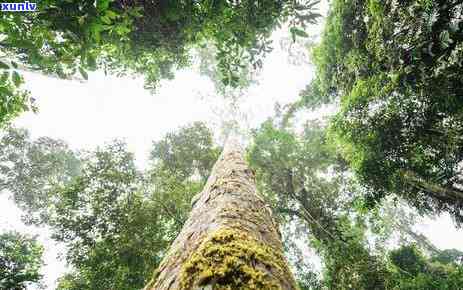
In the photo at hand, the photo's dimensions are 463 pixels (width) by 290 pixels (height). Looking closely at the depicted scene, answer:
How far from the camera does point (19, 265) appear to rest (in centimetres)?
905

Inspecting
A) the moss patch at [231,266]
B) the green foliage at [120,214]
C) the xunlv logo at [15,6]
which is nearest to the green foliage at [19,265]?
A: the green foliage at [120,214]

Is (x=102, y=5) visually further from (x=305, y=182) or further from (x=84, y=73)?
(x=305, y=182)

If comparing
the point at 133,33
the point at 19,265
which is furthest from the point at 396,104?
the point at 19,265

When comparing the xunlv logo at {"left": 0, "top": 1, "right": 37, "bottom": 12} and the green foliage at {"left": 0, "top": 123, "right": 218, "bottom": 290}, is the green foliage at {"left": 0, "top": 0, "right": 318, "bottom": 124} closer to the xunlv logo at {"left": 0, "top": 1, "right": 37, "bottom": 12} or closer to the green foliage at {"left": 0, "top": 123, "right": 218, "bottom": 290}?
the xunlv logo at {"left": 0, "top": 1, "right": 37, "bottom": 12}

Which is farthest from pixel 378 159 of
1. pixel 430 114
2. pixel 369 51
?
pixel 369 51

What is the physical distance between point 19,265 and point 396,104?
1234 cm

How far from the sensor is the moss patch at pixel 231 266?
121cm

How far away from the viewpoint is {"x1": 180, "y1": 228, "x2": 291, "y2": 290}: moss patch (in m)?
1.21

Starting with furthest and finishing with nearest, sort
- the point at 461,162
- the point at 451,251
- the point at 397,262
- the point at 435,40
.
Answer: the point at 451,251, the point at 397,262, the point at 461,162, the point at 435,40

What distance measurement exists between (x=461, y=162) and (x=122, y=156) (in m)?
11.4

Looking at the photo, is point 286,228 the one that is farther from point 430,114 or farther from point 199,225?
point 199,225

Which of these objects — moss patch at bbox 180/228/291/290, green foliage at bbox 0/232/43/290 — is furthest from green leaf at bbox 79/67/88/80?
green foliage at bbox 0/232/43/290

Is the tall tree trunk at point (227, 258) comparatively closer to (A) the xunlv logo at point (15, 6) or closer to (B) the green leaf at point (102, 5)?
(B) the green leaf at point (102, 5)

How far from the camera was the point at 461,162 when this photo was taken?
788 cm
